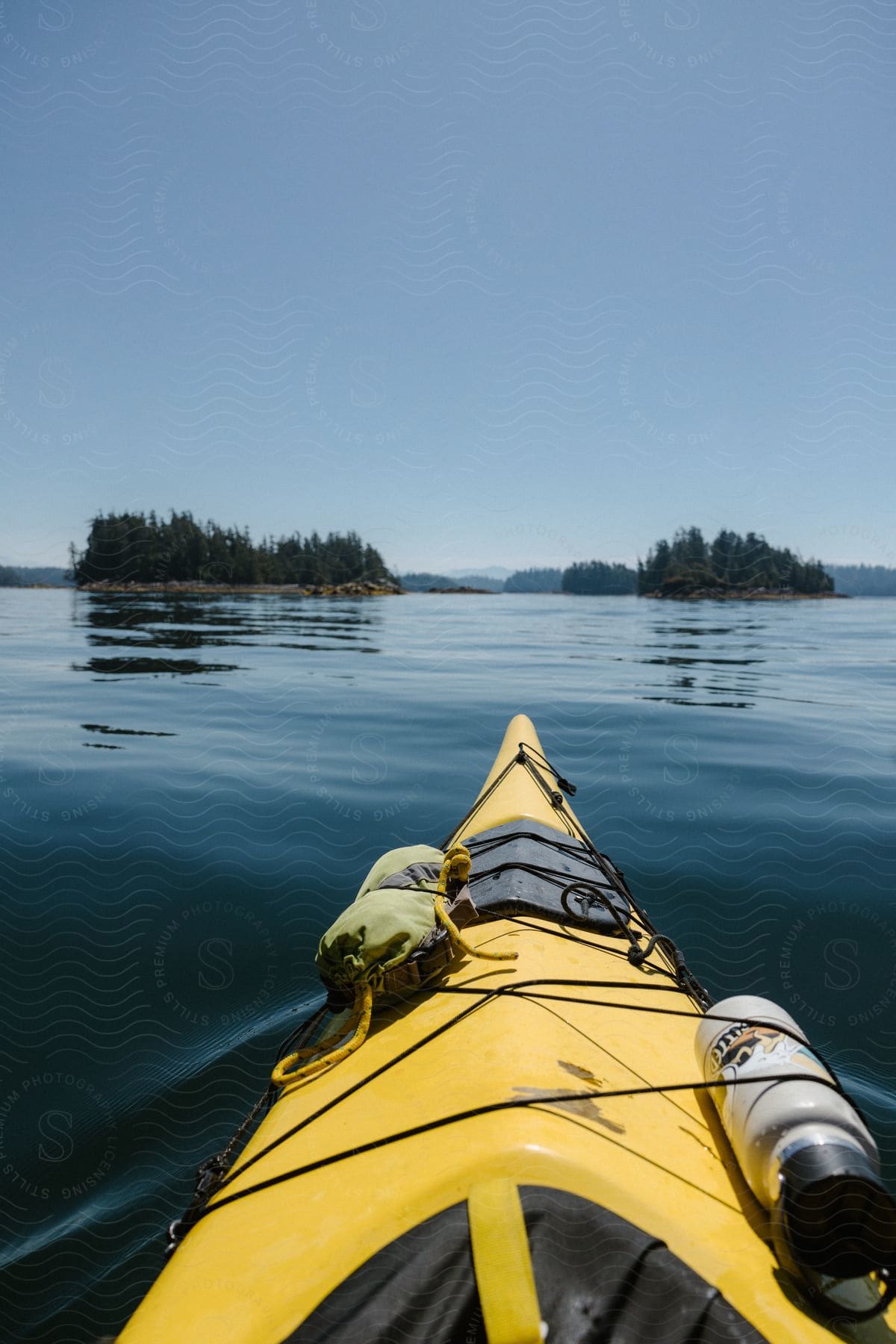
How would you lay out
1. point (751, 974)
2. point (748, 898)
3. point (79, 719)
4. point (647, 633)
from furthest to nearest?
1. point (647, 633)
2. point (79, 719)
3. point (748, 898)
4. point (751, 974)

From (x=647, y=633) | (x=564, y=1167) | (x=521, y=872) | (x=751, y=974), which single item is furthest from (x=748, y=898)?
(x=647, y=633)

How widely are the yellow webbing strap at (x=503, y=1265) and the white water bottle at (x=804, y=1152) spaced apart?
67 centimetres

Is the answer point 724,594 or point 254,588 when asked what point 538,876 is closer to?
point 254,588

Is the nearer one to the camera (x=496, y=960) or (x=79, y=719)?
(x=496, y=960)

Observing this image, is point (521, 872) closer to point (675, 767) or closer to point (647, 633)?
point (675, 767)

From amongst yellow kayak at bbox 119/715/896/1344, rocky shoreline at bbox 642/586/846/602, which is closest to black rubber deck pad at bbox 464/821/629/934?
yellow kayak at bbox 119/715/896/1344

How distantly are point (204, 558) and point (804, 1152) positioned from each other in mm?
66836

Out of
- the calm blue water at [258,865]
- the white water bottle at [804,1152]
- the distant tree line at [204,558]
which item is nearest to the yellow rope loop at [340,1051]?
the calm blue water at [258,865]

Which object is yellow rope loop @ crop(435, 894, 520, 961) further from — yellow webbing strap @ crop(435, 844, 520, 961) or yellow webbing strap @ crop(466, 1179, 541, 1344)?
yellow webbing strap @ crop(466, 1179, 541, 1344)

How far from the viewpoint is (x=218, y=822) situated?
7020 mm

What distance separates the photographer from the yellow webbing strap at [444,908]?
9.96ft

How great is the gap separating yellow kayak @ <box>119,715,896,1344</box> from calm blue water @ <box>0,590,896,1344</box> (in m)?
1.00

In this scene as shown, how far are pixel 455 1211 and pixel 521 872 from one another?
2.39 meters

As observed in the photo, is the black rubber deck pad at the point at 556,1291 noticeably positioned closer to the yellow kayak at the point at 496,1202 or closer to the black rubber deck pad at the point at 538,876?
the yellow kayak at the point at 496,1202
